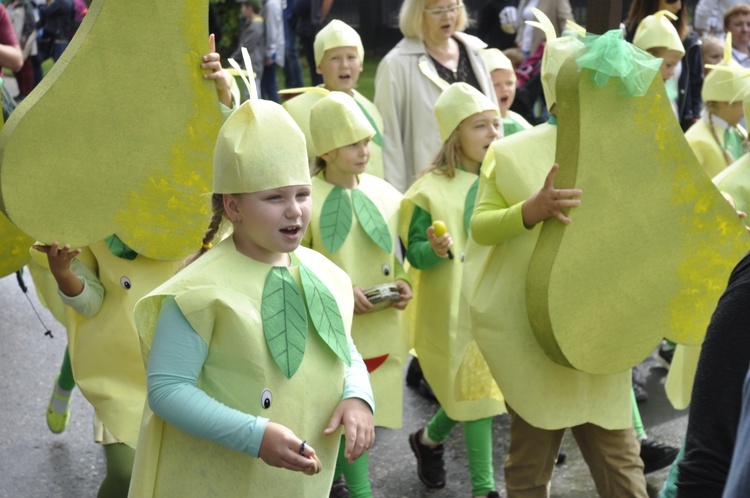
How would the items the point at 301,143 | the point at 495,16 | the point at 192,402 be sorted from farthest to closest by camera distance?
1. the point at 495,16
2. the point at 301,143
3. the point at 192,402

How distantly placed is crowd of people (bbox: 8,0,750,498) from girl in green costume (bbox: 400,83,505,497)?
10 mm

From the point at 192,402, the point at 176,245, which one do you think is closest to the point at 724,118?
the point at 176,245

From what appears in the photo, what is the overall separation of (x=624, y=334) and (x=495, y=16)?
9106mm

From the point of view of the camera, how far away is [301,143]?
3.21 metres

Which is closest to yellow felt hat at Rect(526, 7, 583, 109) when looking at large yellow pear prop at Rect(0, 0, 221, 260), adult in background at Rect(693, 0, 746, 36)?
large yellow pear prop at Rect(0, 0, 221, 260)

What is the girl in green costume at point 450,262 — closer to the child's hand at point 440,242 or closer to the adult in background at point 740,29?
the child's hand at point 440,242

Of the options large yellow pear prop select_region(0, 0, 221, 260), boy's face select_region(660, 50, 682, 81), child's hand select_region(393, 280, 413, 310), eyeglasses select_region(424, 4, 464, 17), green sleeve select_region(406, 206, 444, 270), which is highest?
large yellow pear prop select_region(0, 0, 221, 260)

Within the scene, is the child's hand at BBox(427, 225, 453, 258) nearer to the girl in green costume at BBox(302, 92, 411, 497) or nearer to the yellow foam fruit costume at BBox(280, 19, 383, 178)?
the girl in green costume at BBox(302, 92, 411, 497)

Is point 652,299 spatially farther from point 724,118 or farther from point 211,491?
point 724,118

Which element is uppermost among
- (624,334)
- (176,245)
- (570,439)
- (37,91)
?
(37,91)

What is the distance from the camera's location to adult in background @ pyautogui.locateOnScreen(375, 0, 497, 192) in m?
6.77

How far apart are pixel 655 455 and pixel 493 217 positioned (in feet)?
5.32

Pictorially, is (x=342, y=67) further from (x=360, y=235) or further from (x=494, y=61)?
(x=360, y=235)

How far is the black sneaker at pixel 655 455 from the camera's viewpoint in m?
5.33
